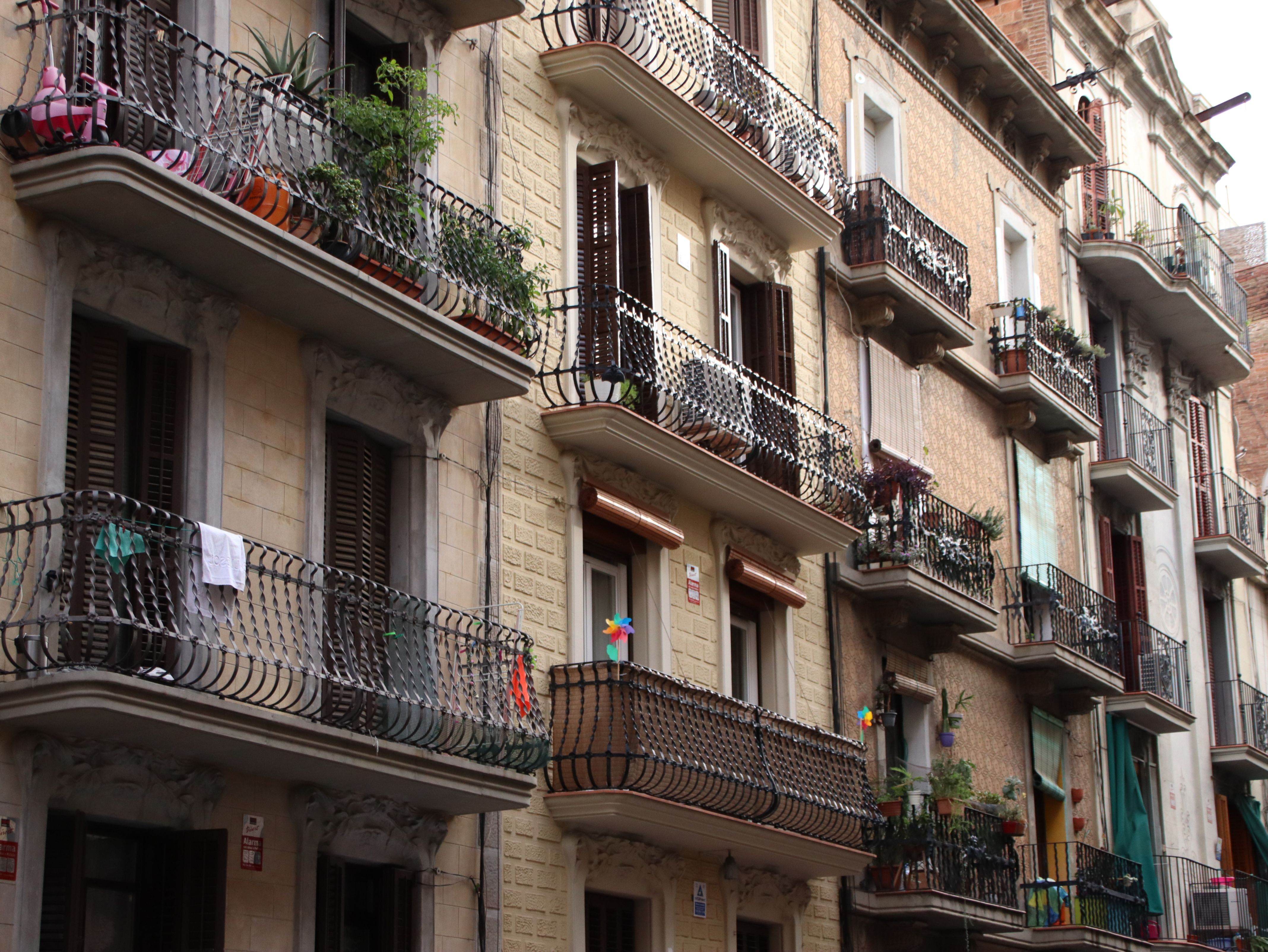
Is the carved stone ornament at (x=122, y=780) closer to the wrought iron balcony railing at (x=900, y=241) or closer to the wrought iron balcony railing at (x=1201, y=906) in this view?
the wrought iron balcony railing at (x=900, y=241)


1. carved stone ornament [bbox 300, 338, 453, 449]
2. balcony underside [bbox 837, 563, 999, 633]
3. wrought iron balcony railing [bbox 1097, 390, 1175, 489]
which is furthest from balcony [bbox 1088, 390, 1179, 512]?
carved stone ornament [bbox 300, 338, 453, 449]

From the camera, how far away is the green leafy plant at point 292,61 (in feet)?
44.2

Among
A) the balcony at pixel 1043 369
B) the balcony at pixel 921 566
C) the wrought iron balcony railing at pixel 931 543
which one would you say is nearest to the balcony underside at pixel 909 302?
the balcony at pixel 1043 369

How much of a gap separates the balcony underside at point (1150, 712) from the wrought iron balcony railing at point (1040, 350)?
3946 mm

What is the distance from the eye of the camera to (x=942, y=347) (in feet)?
78.9

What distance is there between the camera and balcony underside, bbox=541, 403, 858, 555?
16.3m

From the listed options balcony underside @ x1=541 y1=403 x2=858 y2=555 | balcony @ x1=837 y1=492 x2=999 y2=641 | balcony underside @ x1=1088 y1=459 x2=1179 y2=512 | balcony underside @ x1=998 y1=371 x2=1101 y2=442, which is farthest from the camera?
balcony underside @ x1=1088 y1=459 x2=1179 y2=512

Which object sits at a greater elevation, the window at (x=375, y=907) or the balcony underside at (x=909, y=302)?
the balcony underside at (x=909, y=302)

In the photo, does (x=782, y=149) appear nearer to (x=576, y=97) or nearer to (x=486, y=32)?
(x=576, y=97)

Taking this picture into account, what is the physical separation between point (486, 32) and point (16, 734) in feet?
26.1

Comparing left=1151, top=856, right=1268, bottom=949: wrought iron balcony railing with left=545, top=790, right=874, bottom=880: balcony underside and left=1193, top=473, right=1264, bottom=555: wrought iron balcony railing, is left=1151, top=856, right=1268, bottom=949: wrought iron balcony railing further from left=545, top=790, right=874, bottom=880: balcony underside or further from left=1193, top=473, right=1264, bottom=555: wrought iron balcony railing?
left=545, top=790, right=874, bottom=880: balcony underside

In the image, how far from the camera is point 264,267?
12.6 metres

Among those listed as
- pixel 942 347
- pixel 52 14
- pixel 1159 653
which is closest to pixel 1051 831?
pixel 1159 653

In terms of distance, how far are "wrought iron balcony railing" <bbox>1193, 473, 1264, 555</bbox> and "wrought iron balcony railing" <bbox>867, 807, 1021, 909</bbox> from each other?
527 inches
